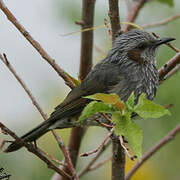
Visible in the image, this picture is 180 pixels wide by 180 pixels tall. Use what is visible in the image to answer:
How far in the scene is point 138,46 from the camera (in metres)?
4.38

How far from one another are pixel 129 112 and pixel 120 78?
2053 mm

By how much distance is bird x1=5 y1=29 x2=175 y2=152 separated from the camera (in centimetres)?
410

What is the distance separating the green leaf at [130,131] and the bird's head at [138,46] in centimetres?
214

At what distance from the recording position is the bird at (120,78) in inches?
161

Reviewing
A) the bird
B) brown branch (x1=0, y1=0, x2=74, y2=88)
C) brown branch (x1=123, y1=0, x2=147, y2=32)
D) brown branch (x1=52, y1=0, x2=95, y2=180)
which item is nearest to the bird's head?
the bird

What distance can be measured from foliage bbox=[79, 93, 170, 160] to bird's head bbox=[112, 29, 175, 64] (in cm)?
209

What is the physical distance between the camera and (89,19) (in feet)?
13.2

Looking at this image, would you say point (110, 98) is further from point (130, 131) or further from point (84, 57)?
point (84, 57)

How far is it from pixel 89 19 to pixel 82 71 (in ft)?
1.85

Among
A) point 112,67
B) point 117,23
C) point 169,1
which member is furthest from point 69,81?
point 169,1

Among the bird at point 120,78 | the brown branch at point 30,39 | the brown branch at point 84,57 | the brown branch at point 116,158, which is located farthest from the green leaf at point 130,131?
the brown branch at point 84,57

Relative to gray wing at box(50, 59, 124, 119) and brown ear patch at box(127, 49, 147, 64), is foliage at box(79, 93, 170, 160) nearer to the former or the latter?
gray wing at box(50, 59, 124, 119)

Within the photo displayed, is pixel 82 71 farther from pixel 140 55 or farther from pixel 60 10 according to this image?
pixel 60 10

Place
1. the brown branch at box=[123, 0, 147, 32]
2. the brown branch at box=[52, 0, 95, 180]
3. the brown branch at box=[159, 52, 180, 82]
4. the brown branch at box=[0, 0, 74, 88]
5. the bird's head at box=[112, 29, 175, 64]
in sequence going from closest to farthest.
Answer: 1. the brown branch at box=[0, 0, 74, 88]
2. the brown branch at box=[159, 52, 180, 82]
3. the brown branch at box=[52, 0, 95, 180]
4. the bird's head at box=[112, 29, 175, 64]
5. the brown branch at box=[123, 0, 147, 32]
